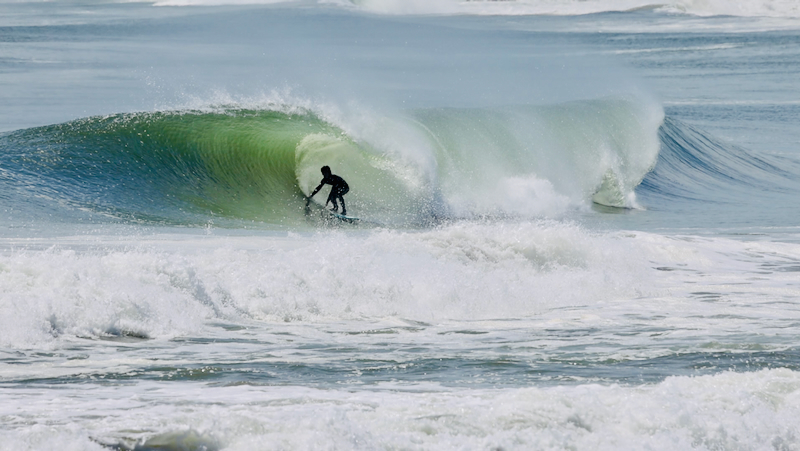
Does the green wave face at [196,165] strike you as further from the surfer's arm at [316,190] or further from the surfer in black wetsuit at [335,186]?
the surfer in black wetsuit at [335,186]

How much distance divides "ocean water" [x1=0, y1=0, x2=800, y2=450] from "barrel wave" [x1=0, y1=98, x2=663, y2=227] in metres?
0.06

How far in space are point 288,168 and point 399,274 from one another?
721 cm

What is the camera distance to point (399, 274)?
31.0ft

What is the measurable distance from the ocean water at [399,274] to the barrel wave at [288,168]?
0.06 m

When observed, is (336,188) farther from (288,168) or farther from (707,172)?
(707,172)

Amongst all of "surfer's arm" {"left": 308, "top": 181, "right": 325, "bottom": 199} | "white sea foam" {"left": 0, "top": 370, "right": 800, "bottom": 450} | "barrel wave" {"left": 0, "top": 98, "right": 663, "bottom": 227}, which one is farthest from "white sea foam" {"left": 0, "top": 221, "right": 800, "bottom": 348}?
"barrel wave" {"left": 0, "top": 98, "right": 663, "bottom": 227}

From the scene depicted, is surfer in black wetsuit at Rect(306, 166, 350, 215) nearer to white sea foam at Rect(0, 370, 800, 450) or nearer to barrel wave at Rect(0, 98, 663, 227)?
barrel wave at Rect(0, 98, 663, 227)

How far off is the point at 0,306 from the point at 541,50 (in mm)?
49618

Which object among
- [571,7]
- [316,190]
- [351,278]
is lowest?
[351,278]

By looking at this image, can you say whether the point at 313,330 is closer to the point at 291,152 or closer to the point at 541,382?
the point at 541,382

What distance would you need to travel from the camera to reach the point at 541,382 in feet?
20.0

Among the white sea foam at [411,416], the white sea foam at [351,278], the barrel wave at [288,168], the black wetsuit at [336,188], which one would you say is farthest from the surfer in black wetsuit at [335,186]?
the white sea foam at [411,416]

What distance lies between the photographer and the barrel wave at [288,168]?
14.2 metres

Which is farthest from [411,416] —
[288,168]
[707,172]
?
[707,172]
